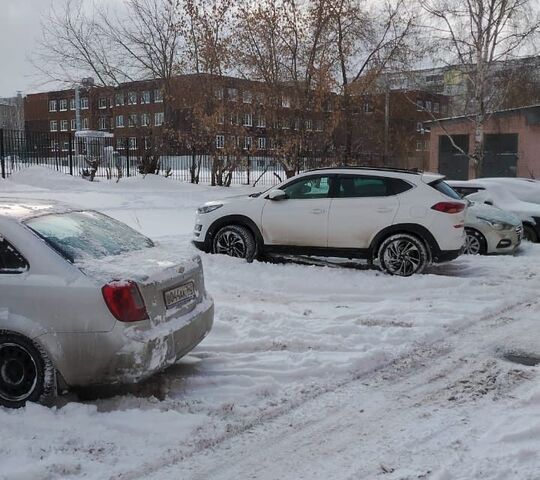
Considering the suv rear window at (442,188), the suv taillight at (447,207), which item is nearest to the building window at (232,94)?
the suv rear window at (442,188)

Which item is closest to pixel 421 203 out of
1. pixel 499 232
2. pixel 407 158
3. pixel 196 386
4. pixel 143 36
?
pixel 499 232

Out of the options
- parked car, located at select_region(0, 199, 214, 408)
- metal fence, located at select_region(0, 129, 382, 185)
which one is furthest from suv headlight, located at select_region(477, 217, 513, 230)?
metal fence, located at select_region(0, 129, 382, 185)

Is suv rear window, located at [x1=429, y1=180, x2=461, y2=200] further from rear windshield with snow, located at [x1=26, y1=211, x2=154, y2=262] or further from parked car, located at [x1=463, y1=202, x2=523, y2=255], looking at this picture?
rear windshield with snow, located at [x1=26, y1=211, x2=154, y2=262]

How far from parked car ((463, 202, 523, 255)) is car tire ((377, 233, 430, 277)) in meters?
2.32

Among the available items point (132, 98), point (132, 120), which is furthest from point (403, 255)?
point (132, 120)

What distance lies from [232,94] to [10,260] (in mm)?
20062

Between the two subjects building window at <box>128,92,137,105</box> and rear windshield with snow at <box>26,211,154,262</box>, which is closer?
rear windshield with snow at <box>26,211,154,262</box>

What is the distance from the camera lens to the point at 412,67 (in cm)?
2494

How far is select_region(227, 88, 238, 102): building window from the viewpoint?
23.6m

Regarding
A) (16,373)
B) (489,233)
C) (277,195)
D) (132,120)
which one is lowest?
(16,373)

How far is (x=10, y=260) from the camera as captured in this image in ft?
14.6

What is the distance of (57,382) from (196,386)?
113 centimetres

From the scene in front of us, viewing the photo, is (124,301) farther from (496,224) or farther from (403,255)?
(496,224)

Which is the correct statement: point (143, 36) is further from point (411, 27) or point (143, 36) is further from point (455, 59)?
point (455, 59)
